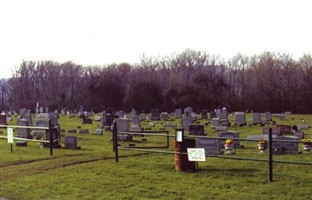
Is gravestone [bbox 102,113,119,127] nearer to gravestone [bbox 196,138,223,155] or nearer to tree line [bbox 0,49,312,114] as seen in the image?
gravestone [bbox 196,138,223,155]

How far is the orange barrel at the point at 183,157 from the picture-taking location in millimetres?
12539

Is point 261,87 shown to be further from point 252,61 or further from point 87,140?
point 87,140

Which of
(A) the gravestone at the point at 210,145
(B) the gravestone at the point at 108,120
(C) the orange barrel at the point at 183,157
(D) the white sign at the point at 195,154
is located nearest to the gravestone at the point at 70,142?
(A) the gravestone at the point at 210,145

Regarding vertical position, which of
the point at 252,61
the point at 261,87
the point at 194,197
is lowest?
the point at 194,197

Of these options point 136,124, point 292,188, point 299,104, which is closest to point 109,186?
point 292,188

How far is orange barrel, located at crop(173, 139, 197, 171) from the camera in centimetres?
1254

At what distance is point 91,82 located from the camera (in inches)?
3558

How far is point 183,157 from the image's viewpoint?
1254 centimetres

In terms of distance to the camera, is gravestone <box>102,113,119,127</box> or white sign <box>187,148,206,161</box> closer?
white sign <box>187,148,206,161</box>

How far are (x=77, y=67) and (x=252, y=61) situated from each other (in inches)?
1515

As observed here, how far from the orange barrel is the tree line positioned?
55710 millimetres

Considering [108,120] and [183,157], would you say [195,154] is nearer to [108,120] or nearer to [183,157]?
[183,157]

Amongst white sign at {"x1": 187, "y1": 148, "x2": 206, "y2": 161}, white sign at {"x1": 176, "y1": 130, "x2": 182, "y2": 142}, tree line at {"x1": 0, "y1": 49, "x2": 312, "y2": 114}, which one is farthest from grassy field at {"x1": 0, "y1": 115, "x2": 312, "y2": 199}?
tree line at {"x1": 0, "y1": 49, "x2": 312, "y2": 114}

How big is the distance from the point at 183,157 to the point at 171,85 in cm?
6410
